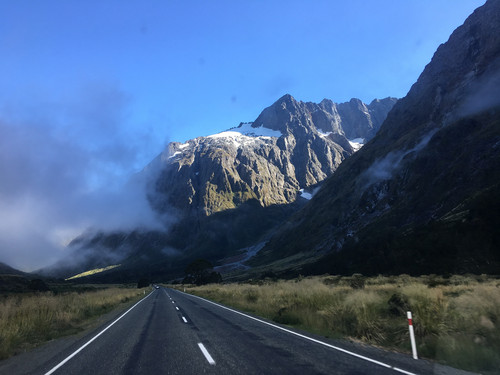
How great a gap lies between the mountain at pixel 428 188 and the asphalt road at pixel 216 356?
47006 mm

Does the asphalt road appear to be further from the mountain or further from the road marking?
the mountain

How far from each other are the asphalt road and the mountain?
1851 inches

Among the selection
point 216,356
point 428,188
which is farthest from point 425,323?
point 428,188

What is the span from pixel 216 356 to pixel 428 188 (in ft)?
380

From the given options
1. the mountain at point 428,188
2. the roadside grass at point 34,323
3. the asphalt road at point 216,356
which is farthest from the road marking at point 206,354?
the mountain at point 428,188

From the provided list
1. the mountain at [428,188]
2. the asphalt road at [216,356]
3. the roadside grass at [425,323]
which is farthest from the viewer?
the mountain at [428,188]

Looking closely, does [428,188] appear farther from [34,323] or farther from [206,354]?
[34,323]

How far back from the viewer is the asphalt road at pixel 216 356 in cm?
789

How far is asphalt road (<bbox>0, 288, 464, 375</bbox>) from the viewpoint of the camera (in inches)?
311

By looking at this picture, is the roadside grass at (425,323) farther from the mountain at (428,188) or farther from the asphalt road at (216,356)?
the mountain at (428,188)

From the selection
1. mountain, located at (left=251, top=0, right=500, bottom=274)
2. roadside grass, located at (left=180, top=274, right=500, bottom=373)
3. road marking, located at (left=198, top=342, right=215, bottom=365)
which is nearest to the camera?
road marking, located at (left=198, top=342, right=215, bottom=365)

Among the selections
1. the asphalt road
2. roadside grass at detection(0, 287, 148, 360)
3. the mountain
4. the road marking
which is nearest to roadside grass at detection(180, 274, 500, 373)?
the asphalt road

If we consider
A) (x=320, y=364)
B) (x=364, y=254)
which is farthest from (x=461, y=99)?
(x=320, y=364)

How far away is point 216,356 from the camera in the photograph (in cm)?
916
